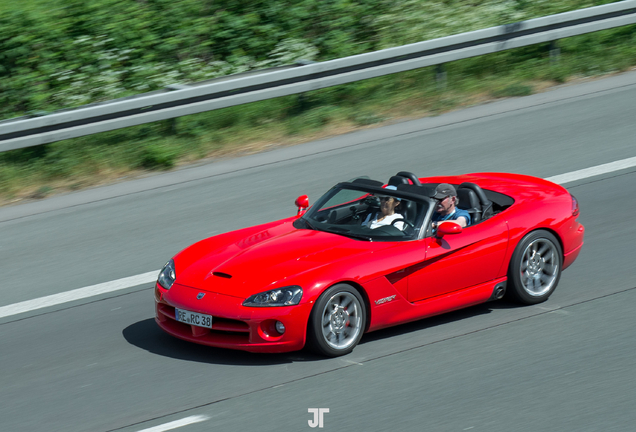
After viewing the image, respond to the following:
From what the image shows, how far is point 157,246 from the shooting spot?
982 centimetres

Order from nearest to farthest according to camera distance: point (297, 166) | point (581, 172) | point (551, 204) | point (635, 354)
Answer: point (635, 354) → point (551, 204) → point (581, 172) → point (297, 166)

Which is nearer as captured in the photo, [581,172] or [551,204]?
[551,204]

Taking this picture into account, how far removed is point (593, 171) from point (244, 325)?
629 centimetres

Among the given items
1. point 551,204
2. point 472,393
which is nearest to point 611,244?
point 551,204

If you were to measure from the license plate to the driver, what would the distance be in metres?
1.64

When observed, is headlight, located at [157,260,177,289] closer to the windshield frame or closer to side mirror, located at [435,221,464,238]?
the windshield frame

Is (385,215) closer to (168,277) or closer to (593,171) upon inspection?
(168,277)

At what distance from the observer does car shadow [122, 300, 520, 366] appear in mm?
6766

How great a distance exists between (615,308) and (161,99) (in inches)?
301

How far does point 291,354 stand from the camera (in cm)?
685

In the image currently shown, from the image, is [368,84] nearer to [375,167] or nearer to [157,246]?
[375,167]

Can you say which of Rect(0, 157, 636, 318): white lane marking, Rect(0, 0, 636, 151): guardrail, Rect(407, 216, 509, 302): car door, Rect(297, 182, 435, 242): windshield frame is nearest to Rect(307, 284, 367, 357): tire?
Rect(407, 216, 509, 302): car door

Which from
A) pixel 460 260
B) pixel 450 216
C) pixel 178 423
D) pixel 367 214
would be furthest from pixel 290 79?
pixel 178 423

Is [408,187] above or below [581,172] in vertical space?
above
